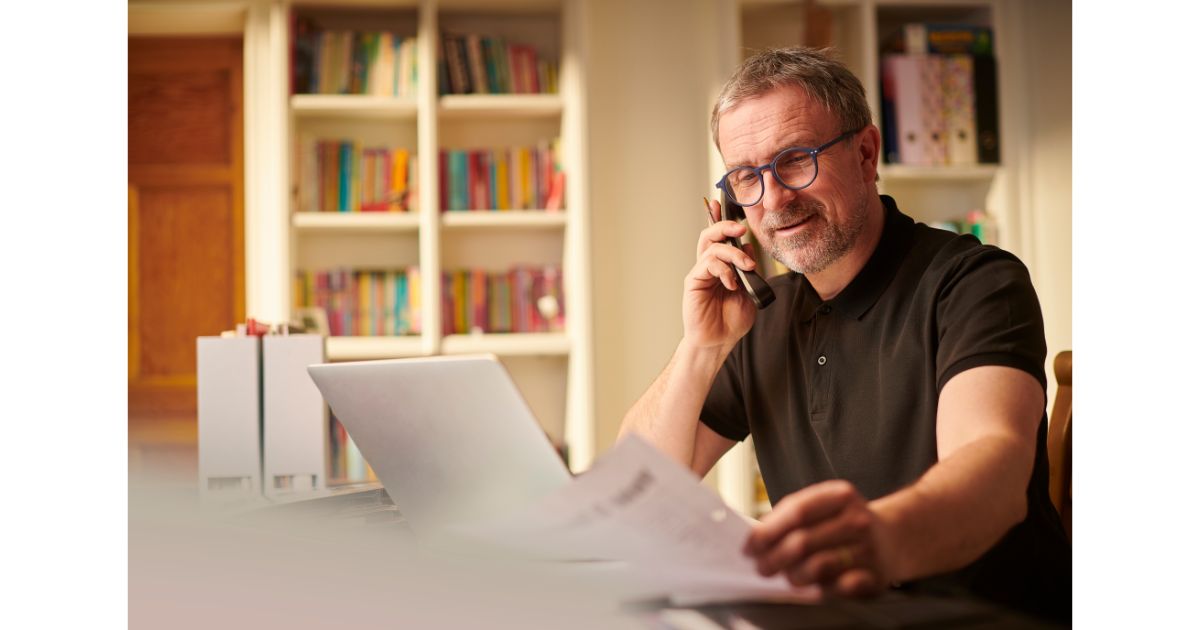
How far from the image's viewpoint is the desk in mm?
592

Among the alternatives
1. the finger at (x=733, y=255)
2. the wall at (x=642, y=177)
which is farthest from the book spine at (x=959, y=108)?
the finger at (x=733, y=255)

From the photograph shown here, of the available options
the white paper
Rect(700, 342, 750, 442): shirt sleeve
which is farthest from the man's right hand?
the white paper

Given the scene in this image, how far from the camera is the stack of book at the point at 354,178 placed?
11.1 feet

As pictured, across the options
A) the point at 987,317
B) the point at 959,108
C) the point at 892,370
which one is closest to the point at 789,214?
the point at 892,370

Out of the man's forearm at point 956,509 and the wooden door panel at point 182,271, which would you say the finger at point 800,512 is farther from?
the wooden door panel at point 182,271

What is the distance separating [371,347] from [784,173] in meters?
2.17

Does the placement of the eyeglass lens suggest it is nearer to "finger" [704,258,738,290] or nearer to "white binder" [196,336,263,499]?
"finger" [704,258,738,290]

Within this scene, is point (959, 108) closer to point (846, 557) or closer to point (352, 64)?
point (352, 64)

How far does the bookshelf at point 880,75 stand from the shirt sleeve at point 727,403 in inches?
73.2

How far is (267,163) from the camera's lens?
11.3ft

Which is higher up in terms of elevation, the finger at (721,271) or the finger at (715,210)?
the finger at (715,210)

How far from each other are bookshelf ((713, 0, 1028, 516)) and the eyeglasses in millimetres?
1974

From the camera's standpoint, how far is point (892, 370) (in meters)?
1.26

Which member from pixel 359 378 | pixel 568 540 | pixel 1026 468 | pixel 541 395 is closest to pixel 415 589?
pixel 568 540
